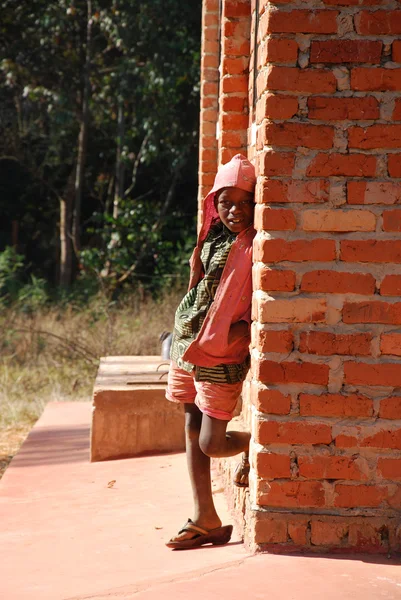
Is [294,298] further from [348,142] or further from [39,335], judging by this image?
[39,335]

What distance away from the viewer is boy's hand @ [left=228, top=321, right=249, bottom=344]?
3328mm

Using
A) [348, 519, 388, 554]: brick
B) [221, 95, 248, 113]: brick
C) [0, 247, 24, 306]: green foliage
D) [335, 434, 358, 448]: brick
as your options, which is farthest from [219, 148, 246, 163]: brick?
[0, 247, 24, 306]: green foliage

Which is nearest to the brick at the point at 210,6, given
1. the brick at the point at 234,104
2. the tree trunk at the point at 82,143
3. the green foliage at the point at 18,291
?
the brick at the point at 234,104

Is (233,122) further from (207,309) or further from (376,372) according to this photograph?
(376,372)

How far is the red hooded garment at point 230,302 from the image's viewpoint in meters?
3.29

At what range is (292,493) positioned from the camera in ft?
10.3

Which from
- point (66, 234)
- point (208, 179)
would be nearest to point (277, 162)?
point (208, 179)

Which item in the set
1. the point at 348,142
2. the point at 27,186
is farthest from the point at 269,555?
the point at 27,186

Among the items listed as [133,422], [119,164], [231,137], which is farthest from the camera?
[119,164]

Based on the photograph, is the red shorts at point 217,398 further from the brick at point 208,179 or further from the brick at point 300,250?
the brick at point 208,179

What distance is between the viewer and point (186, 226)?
12844mm

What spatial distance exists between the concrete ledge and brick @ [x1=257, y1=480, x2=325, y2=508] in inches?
83.3

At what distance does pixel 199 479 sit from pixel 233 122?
6.60ft

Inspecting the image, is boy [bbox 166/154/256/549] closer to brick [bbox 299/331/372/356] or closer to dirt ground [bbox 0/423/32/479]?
brick [bbox 299/331/372/356]
